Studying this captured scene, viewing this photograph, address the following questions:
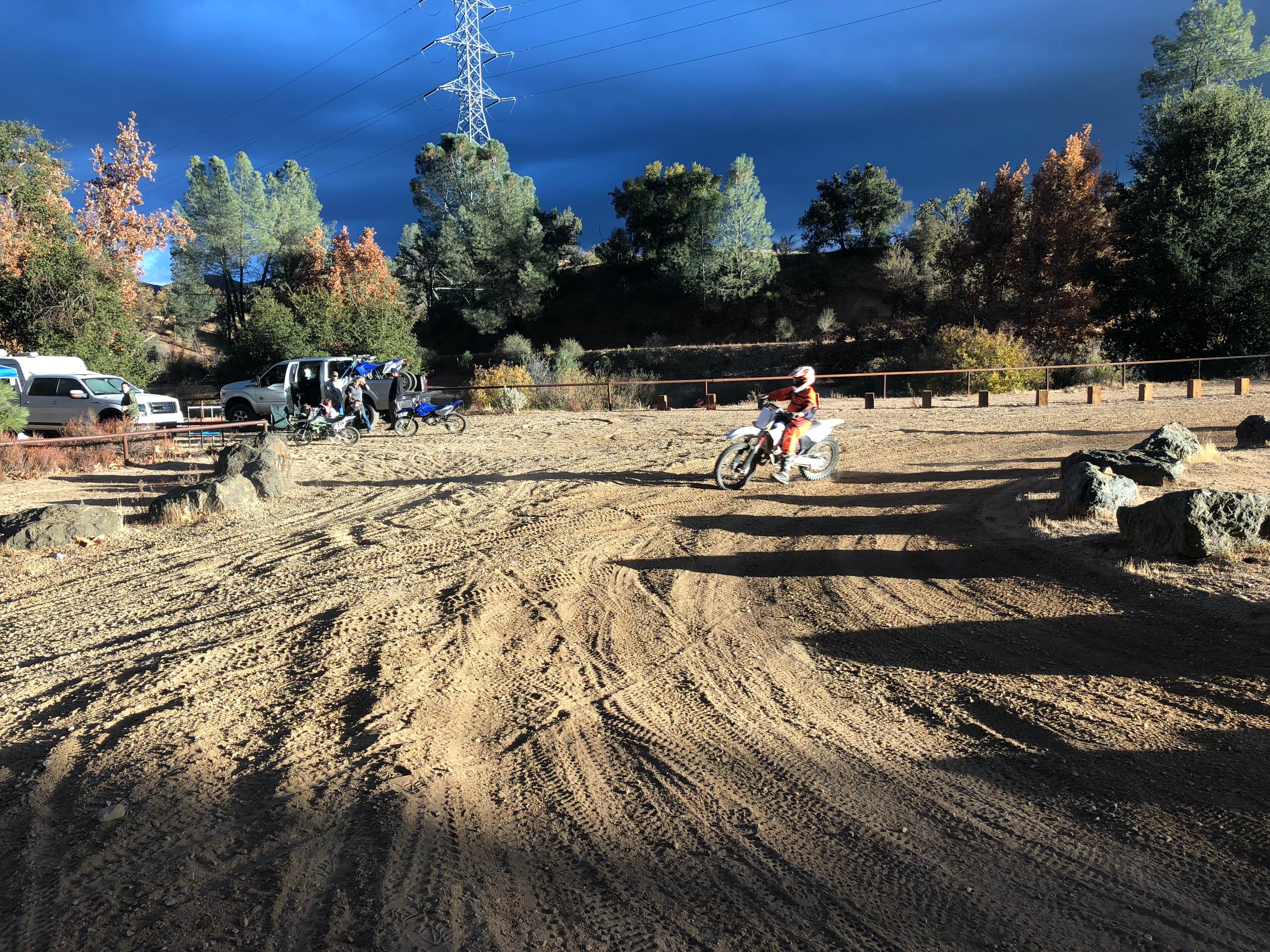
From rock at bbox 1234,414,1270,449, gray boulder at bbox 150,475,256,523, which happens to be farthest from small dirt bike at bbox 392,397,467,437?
rock at bbox 1234,414,1270,449

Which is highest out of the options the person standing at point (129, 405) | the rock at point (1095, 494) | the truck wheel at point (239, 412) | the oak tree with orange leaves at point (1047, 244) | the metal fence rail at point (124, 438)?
the oak tree with orange leaves at point (1047, 244)

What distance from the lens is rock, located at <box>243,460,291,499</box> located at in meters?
10.9

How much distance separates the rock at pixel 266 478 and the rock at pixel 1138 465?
1013cm

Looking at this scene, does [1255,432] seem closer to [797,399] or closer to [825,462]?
[825,462]

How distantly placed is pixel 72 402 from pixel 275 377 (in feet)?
15.0

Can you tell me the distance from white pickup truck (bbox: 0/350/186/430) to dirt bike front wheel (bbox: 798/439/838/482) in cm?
1609

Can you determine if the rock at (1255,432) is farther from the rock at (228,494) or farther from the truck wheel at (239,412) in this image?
the truck wheel at (239,412)

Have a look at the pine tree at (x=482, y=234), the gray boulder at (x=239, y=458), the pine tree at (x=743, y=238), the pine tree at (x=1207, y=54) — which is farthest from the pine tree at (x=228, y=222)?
the pine tree at (x=1207, y=54)

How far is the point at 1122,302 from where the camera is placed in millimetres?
29906

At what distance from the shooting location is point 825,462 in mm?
11000

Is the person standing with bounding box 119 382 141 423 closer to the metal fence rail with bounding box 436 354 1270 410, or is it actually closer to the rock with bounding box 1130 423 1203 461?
the metal fence rail with bounding box 436 354 1270 410

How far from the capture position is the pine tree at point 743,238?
5384 cm

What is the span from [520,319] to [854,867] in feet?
187

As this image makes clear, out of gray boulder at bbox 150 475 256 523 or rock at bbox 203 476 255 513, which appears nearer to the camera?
gray boulder at bbox 150 475 256 523
